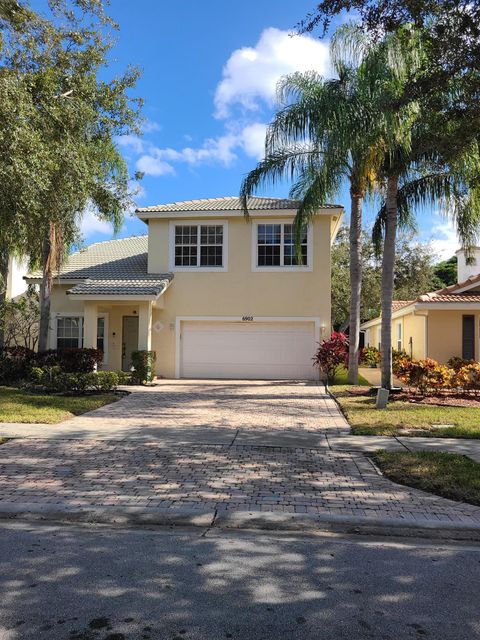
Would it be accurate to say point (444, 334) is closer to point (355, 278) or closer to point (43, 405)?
point (355, 278)

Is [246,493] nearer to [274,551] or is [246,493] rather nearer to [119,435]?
[274,551]

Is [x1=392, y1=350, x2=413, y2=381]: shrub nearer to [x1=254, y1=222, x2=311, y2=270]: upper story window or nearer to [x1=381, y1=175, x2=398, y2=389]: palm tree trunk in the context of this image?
[x1=381, y1=175, x2=398, y2=389]: palm tree trunk

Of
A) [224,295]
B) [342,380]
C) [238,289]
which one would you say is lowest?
[342,380]

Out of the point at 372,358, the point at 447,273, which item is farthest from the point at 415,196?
the point at 447,273

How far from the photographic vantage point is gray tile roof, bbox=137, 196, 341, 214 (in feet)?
64.8

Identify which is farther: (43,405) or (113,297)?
(113,297)

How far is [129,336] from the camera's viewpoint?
21.1m

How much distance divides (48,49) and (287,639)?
11194 millimetres

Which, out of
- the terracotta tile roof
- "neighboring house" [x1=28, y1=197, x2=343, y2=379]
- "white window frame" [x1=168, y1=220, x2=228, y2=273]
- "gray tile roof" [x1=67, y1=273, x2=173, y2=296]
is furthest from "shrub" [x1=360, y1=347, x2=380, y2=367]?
"gray tile roof" [x1=67, y1=273, x2=173, y2=296]

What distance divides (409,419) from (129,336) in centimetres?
1320

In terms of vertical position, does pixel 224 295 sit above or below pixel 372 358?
above

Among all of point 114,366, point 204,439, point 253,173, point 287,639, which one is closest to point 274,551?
point 287,639

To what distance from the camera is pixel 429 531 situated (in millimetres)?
5031

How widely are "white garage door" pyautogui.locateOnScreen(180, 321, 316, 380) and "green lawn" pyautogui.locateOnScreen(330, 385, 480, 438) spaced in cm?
658
